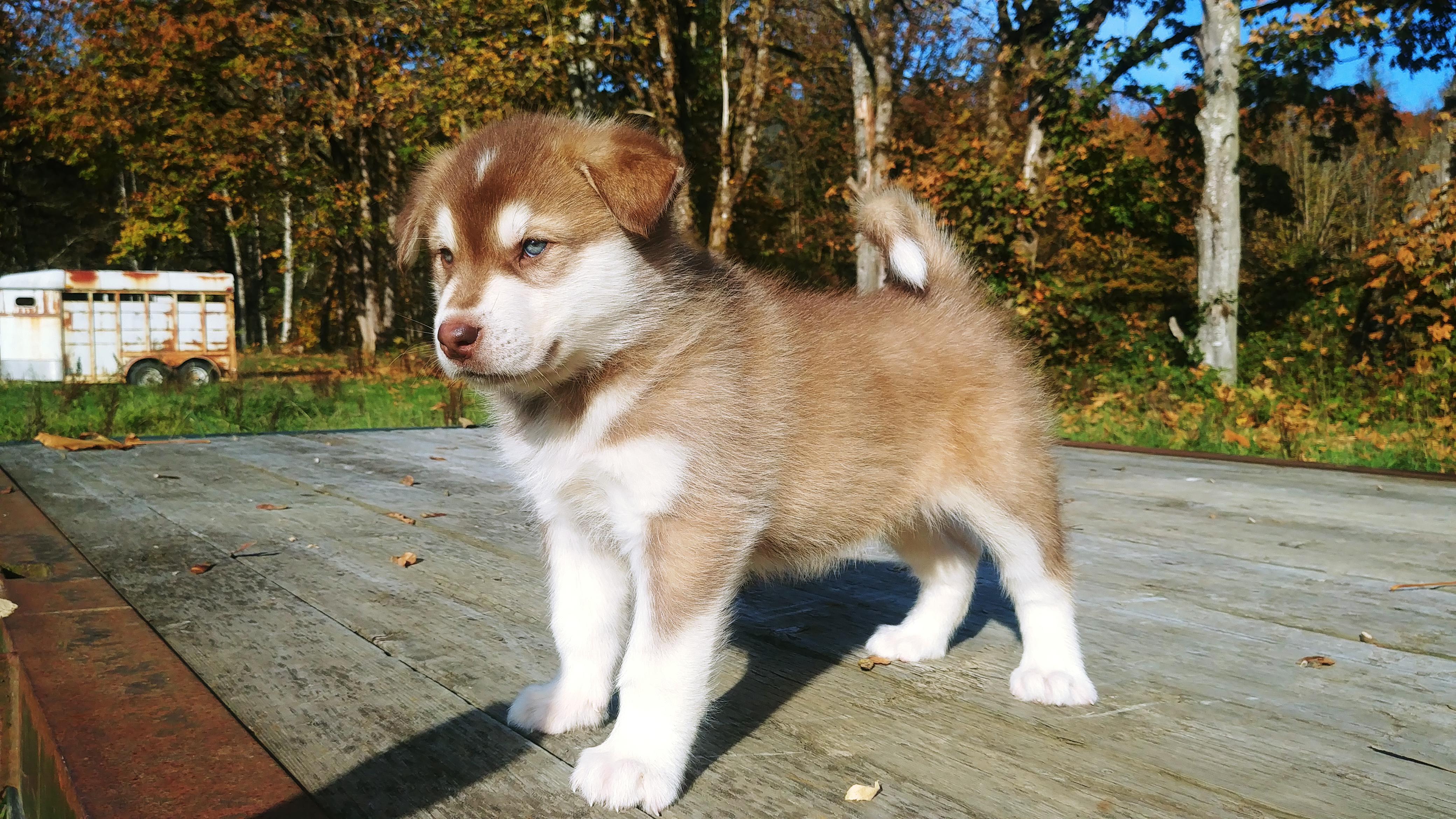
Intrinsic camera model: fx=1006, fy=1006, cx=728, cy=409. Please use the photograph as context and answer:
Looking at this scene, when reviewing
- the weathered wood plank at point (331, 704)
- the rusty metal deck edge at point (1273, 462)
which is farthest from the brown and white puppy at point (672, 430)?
the rusty metal deck edge at point (1273, 462)

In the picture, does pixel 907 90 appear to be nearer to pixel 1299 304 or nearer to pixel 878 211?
pixel 1299 304

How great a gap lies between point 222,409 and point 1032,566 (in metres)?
9.52

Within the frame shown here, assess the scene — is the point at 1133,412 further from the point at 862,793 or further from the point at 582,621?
the point at 862,793

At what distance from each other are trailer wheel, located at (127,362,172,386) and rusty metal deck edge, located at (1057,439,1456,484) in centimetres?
1948

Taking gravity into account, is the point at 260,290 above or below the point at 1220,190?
above

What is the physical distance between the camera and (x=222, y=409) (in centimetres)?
1026

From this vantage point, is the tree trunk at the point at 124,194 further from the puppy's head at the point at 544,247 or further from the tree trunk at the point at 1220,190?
the puppy's head at the point at 544,247

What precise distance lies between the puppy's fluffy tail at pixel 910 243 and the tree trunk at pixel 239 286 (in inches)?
A: 1134

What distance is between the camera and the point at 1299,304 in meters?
17.1

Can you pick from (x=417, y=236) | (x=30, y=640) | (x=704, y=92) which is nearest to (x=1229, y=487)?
(x=417, y=236)

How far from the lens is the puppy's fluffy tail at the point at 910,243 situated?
345 cm

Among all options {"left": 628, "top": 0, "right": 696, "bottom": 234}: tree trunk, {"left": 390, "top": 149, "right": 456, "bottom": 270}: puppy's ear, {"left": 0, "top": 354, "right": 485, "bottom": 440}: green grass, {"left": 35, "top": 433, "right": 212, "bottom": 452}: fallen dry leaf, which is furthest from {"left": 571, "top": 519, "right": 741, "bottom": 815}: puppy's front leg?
{"left": 628, "top": 0, "right": 696, "bottom": 234}: tree trunk

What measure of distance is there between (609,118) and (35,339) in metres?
22.4

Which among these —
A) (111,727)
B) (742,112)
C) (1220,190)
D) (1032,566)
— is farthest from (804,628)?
(742,112)
